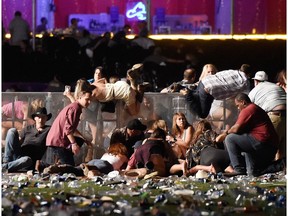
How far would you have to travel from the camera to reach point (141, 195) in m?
14.9

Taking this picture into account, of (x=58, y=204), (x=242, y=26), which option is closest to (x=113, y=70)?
(x=242, y=26)

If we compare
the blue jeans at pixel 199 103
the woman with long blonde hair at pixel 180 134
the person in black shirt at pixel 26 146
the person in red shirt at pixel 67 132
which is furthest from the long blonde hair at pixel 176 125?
the person in black shirt at pixel 26 146

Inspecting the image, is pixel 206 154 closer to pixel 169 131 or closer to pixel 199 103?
pixel 169 131

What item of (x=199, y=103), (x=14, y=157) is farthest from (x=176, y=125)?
(x=14, y=157)

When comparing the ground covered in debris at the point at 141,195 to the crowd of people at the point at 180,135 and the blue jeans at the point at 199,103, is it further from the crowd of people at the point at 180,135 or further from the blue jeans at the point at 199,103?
the blue jeans at the point at 199,103

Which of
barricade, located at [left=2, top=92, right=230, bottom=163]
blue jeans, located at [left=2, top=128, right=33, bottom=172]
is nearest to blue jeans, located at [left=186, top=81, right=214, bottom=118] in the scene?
barricade, located at [left=2, top=92, right=230, bottom=163]

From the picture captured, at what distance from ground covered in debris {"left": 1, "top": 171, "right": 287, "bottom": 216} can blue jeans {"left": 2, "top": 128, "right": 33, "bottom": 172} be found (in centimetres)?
27

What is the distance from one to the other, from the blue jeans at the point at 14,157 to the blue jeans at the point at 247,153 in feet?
9.73

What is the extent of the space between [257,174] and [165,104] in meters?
2.24

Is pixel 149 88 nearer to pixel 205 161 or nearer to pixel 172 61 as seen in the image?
pixel 205 161

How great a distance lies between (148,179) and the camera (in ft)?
55.5

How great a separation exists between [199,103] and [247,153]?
148 centimetres

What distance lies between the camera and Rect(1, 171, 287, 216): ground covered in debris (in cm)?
1325

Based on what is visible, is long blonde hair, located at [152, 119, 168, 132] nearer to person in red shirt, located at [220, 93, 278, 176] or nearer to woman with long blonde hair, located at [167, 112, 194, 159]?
woman with long blonde hair, located at [167, 112, 194, 159]
